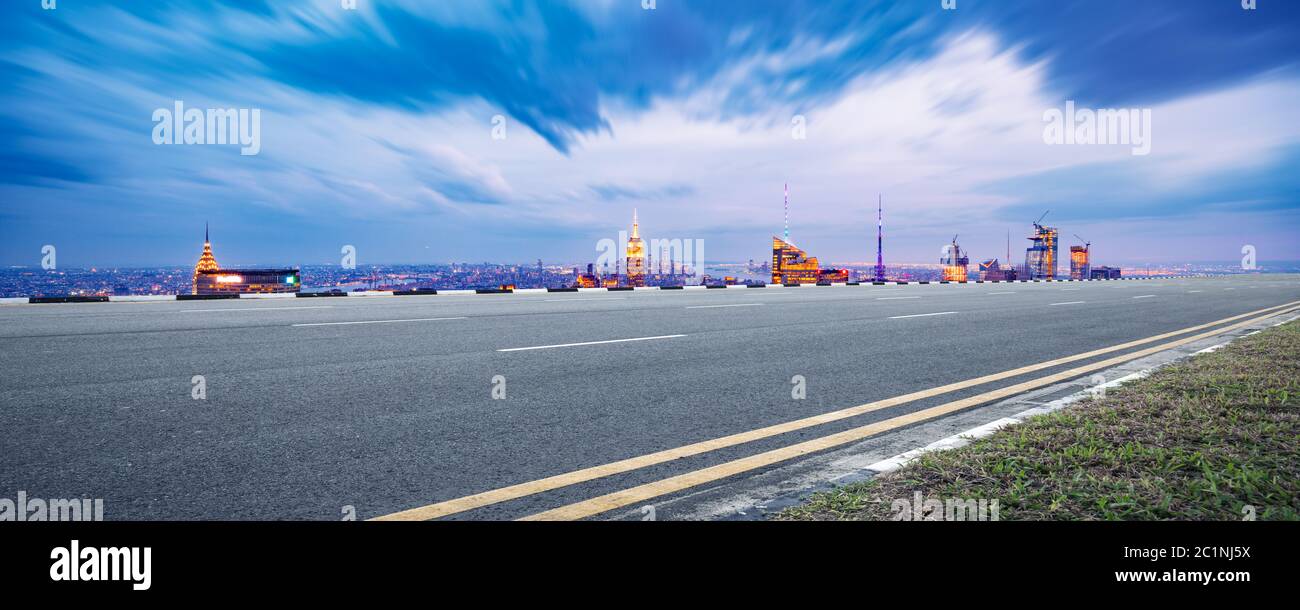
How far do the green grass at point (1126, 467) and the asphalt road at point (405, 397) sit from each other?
100 cm

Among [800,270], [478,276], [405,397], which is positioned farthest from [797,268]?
[405,397]

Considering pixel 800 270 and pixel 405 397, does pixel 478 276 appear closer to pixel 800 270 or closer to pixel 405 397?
pixel 405 397

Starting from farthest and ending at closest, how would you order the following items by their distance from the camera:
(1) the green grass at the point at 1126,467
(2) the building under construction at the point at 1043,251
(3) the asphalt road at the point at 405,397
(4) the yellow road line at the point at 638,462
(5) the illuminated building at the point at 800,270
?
(2) the building under construction at the point at 1043,251
(5) the illuminated building at the point at 800,270
(3) the asphalt road at the point at 405,397
(4) the yellow road line at the point at 638,462
(1) the green grass at the point at 1126,467

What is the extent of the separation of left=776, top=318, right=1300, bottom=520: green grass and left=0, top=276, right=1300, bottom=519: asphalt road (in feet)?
3.27

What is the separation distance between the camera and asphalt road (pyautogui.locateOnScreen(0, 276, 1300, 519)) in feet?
10.4

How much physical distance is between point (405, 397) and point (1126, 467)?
484 cm

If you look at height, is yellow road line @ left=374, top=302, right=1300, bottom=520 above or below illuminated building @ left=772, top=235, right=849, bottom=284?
below

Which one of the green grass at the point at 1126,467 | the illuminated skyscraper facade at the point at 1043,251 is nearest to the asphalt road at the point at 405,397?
the green grass at the point at 1126,467

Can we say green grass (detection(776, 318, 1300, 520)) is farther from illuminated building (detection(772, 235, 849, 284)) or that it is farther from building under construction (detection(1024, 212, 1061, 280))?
building under construction (detection(1024, 212, 1061, 280))

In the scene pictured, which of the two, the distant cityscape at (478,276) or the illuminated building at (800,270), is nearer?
the distant cityscape at (478,276)

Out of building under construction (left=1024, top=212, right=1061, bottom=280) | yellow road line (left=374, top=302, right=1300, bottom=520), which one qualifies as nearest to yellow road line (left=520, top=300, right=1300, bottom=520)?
yellow road line (left=374, top=302, right=1300, bottom=520)

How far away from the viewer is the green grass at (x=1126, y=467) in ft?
8.95

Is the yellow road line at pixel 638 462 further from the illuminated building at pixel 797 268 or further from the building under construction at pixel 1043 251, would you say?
the building under construction at pixel 1043 251
